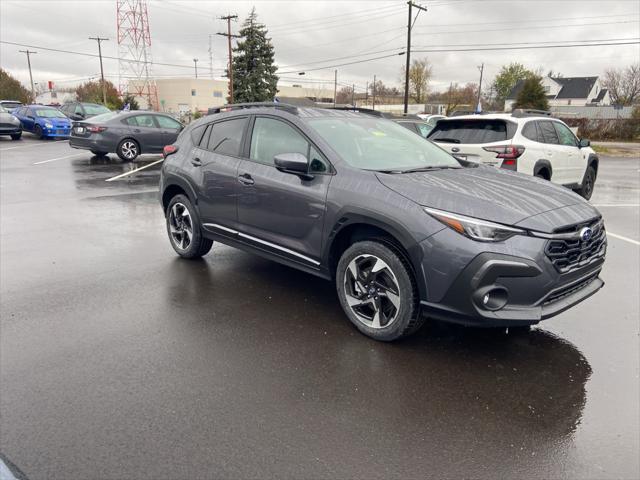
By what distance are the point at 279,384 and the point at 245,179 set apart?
2165 millimetres

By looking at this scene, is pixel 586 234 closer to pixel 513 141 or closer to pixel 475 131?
pixel 513 141

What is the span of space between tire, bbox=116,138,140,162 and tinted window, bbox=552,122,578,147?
12.0 meters

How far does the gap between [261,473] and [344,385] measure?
93cm

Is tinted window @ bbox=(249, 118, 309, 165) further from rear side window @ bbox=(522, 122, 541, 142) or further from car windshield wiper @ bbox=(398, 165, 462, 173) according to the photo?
rear side window @ bbox=(522, 122, 541, 142)

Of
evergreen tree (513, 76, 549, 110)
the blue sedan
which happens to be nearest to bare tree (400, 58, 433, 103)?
evergreen tree (513, 76, 549, 110)

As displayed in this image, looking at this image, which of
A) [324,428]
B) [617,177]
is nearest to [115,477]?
[324,428]

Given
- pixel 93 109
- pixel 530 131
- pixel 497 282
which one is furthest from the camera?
pixel 93 109

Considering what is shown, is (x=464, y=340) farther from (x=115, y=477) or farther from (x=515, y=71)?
(x=515, y=71)

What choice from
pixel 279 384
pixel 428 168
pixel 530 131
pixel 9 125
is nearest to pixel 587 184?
pixel 530 131

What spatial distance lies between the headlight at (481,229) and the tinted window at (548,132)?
6119mm

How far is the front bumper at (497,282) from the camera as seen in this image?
3070 mm

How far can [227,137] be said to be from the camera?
16.5ft

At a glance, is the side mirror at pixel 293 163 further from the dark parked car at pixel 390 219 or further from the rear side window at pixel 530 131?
the rear side window at pixel 530 131

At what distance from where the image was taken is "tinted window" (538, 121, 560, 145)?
8383 millimetres
